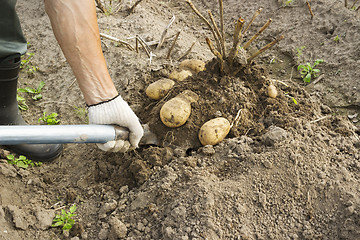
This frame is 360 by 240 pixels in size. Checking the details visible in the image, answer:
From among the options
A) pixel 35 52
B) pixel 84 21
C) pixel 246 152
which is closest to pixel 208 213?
pixel 246 152

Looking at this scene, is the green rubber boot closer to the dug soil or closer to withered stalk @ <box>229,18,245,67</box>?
the dug soil

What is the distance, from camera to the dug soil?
6.36 feet

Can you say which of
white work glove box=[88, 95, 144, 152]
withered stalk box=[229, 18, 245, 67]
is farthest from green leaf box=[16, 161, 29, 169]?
withered stalk box=[229, 18, 245, 67]

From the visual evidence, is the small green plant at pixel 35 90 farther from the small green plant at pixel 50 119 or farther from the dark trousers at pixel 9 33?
the dark trousers at pixel 9 33

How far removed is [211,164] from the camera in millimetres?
2266

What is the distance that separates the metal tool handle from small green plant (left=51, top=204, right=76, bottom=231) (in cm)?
55

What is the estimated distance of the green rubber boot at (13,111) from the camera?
8.36ft

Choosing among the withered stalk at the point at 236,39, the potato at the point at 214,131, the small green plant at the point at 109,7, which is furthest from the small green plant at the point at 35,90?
the withered stalk at the point at 236,39

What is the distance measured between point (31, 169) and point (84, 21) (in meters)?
1.35

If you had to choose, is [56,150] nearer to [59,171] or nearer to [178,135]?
[59,171]

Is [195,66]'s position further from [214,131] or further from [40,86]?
[40,86]

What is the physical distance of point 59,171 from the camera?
2.61 meters

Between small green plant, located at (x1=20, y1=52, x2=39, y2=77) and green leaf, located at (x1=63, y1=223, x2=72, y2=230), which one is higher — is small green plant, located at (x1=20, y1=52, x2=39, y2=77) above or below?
below

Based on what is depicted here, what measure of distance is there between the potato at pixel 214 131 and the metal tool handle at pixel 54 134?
668 millimetres
